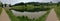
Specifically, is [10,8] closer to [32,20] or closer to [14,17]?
[14,17]

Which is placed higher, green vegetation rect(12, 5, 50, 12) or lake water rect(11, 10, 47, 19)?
green vegetation rect(12, 5, 50, 12)

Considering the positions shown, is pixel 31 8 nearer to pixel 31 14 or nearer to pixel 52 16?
pixel 31 14

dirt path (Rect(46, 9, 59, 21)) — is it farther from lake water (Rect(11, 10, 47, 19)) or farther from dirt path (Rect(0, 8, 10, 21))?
dirt path (Rect(0, 8, 10, 21))

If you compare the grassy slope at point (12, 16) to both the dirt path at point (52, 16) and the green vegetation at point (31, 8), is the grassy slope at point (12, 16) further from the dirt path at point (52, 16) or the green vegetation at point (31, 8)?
the dirt path at point (52, 16)

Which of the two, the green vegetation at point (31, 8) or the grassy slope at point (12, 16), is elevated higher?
the green vegetation at point (31, 8)

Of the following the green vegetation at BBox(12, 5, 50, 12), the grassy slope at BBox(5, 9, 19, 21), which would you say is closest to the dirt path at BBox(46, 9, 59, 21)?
the green vegetation at BBox(12, 5, 50, 12)

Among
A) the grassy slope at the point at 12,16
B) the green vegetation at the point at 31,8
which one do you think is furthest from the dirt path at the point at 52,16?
the grassy slope at the point at 12,16

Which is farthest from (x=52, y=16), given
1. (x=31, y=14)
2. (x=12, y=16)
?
(x=12, y=16)

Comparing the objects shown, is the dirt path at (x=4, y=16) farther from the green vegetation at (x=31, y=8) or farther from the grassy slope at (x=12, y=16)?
the green vegetation at (x=31, y=8)

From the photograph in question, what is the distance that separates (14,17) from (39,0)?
0.31 metres

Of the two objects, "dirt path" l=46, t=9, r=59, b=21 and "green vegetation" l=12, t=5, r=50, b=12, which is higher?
"green vegetation" l=12, t=5, r=50, b=12

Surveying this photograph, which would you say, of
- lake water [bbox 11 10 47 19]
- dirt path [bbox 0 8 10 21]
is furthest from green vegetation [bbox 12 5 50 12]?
dirt path [bbox 0 8 10 21]

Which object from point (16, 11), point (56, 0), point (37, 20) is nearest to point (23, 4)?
point (16, 11)

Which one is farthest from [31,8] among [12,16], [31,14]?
[12,16]
